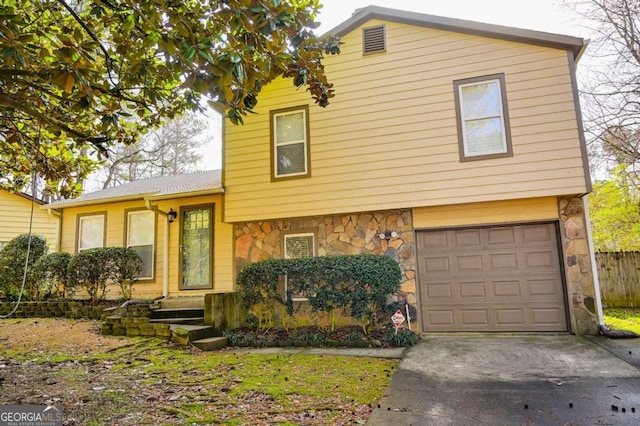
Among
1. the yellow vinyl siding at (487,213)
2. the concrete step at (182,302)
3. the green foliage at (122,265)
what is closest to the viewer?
the yellow vinyl siding at (487,213)

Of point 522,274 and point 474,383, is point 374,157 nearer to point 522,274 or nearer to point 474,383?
point 522,274

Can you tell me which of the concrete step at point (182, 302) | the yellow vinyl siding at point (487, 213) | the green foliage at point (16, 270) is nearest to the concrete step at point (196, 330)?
the concrete step at point (182, 302)

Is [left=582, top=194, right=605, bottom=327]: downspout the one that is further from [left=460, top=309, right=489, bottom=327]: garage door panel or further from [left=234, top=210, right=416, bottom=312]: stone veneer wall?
[left=234, top=210, right=416, bottom=312]: stone veneer wall

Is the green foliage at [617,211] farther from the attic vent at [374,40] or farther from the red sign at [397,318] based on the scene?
the red sign at [397,318]

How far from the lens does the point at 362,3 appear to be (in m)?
8.18

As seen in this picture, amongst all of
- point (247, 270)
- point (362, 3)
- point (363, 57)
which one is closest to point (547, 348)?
point (247, 270)

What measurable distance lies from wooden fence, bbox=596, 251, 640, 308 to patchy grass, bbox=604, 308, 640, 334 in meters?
0.24

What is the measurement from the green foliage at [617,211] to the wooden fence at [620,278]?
2291 mm

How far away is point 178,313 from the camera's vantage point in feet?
26.2

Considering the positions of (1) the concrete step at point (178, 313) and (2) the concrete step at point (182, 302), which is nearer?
(1) the concrete step at point (178, 313)

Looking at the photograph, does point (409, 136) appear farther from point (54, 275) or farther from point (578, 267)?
point (54, 275)

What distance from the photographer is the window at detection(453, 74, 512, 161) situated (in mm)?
6926

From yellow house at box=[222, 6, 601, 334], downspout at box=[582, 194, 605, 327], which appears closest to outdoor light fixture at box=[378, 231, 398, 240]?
yellow house at box=[222, 6, 601, 334]

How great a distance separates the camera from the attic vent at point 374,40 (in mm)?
7844
